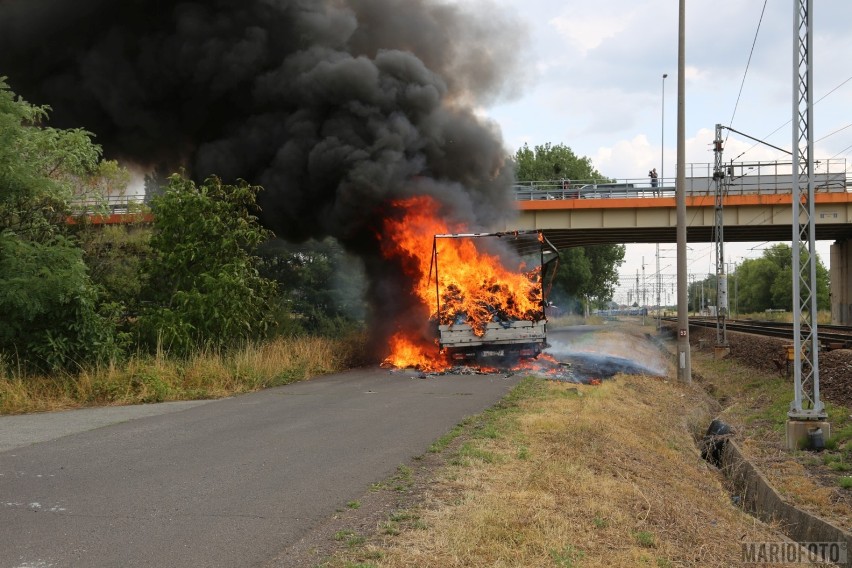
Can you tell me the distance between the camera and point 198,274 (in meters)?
15.1

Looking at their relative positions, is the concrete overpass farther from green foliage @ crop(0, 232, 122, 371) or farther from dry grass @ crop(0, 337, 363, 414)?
green foliage @ crop(0, 232, 122, 371)

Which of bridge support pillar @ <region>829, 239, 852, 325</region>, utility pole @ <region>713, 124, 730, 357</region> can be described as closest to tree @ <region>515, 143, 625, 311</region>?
bridge support pillar @ <region>829, 239, 852, 325</region>

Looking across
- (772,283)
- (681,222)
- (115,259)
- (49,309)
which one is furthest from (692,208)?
(772,283)

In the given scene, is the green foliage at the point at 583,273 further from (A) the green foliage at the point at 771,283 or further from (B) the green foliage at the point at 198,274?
(B) the green foliage at the point at 198,274

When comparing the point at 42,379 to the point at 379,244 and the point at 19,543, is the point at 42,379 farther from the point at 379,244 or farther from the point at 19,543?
the point at 379,244

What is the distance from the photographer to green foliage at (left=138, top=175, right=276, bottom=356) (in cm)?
1462

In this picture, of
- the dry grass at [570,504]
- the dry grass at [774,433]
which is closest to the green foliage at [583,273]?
the dry grass at [774,433]

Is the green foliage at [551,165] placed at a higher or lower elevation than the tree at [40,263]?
higher

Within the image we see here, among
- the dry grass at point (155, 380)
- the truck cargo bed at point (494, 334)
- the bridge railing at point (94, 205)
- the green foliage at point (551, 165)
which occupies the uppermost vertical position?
the green foliage at point (551, 165)

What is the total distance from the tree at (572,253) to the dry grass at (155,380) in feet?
157

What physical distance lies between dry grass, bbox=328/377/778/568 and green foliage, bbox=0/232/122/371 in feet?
24.0

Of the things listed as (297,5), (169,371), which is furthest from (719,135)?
(169,371)

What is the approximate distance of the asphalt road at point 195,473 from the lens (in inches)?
184

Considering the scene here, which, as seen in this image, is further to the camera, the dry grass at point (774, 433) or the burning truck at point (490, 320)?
the burning truck at point (490, 320)
